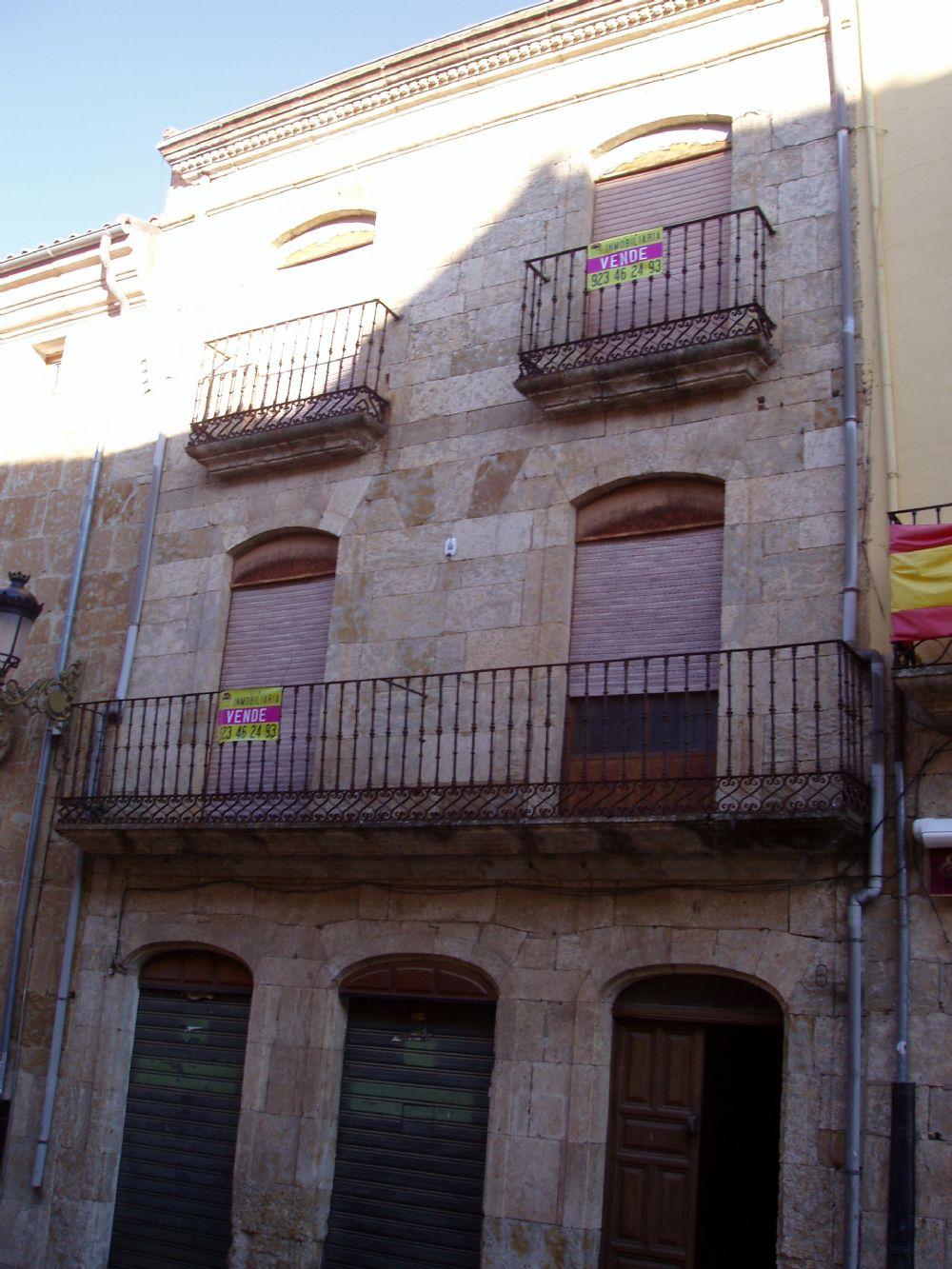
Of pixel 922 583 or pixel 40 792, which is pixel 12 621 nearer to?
pixel 40 792

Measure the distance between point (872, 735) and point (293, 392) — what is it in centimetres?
622

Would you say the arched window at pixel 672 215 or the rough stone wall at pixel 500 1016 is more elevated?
the arched window at pixel 672 215

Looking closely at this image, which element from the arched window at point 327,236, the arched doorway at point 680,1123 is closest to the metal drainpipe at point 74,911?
the arched window at point 327,236

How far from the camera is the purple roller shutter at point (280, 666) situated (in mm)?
11484

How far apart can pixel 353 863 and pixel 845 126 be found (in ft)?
21.6

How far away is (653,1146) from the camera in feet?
30.2

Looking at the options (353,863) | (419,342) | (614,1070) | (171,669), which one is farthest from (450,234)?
(614,1070)

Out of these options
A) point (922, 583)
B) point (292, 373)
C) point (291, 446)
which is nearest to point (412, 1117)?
point (922, 583)

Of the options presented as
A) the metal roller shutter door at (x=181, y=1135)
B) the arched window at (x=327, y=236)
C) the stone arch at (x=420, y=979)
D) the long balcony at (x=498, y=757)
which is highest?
the arched window at (x=327, y=236)

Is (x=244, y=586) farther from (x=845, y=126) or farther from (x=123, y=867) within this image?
(x=845, y=126)

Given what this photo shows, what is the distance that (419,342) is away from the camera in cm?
1205

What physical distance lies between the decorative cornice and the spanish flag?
17.2 ft

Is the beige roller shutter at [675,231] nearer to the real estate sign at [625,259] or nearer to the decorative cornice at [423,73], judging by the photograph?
the real estate sign at [625,259]

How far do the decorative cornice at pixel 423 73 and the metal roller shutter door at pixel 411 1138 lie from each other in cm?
804
